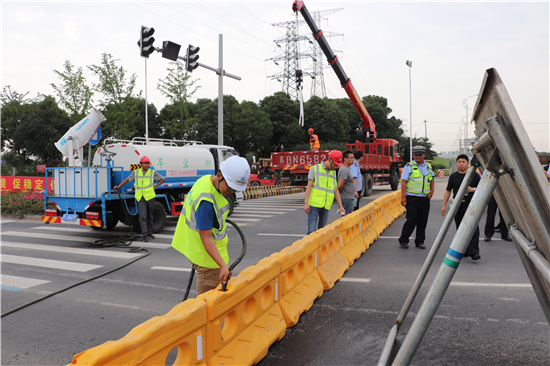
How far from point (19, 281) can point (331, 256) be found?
480 cm

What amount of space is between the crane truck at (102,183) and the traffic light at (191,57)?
551cm

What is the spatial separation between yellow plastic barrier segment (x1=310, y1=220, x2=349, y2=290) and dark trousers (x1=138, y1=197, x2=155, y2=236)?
4955mm

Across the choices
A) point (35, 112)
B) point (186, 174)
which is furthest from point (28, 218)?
point (35, 112)

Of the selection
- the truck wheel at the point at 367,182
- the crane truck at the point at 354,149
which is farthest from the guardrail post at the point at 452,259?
the truck wheel at the point at 367,182

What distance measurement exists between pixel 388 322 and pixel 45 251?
23.3 feet

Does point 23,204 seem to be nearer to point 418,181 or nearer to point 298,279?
point 298,279

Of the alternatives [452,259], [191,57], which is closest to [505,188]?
[452,259]

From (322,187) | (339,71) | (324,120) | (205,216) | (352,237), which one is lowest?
(352,237)

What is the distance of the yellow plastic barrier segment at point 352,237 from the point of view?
20.9ft

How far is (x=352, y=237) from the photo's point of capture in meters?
6.92

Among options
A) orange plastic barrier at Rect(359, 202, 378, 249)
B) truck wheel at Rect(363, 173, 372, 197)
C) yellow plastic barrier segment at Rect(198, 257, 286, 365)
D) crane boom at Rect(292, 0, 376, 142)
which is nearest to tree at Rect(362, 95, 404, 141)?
crane boom at Rect(292, 0, 376, 142)

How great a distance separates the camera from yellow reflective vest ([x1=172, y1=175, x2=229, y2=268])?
3.08 meters

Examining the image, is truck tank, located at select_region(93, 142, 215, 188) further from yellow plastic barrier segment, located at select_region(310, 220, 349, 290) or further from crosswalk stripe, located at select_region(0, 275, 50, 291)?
yellow plastic barrier segment, located at select_region(310, 220, 349, 290)

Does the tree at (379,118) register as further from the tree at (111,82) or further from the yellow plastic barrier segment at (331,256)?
the yellow plastic barrier segment at (331,256)
